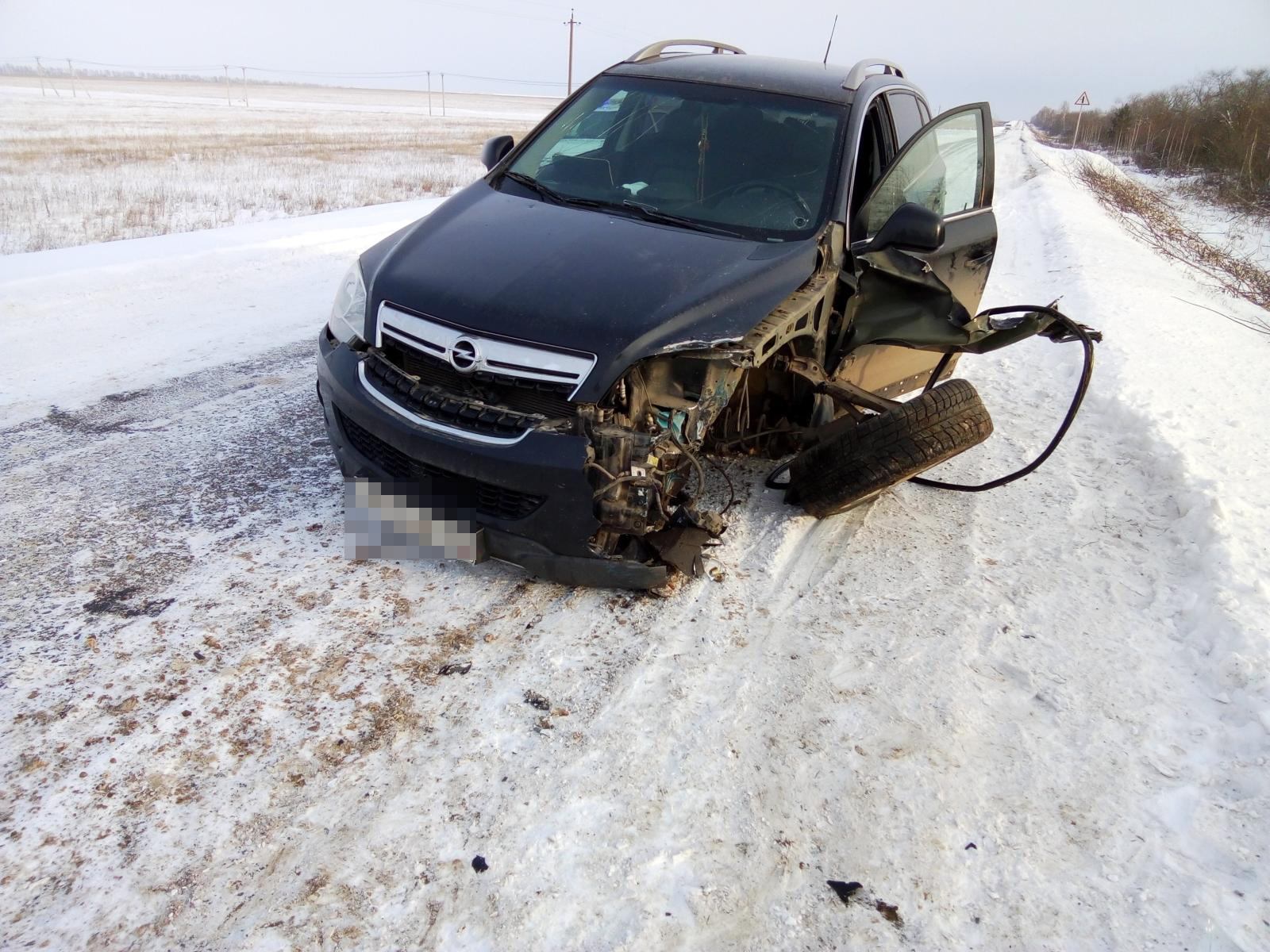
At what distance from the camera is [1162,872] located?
2.28m

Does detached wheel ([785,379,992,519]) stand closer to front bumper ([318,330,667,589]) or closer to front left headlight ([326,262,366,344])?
front bumper ([318,330,667,589])

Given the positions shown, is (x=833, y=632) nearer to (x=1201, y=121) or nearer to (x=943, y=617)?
(x=943, y=617)

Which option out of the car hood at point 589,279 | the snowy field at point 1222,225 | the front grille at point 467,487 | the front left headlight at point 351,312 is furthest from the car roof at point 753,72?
the snowy field at point 1222,225

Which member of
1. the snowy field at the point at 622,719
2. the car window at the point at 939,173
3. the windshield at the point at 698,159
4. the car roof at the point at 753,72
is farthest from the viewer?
the car roof at the point at 753,72

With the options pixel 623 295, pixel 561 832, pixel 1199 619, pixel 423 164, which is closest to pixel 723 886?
pixel 561 832

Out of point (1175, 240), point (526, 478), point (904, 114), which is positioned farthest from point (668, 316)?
point (1175, 240)

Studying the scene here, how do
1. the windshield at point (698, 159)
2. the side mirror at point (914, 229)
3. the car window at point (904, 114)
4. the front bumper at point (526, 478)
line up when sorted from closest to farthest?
the front bumper at point (526, 478) → the side mirror at point (914, 229) → the windshield at point (698, 159) → the car window at point (904, 114)

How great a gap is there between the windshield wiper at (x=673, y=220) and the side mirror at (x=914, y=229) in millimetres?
663

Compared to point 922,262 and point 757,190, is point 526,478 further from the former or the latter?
point 922,262

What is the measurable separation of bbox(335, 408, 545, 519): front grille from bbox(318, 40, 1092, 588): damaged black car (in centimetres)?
1

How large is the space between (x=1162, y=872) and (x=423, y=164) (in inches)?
931

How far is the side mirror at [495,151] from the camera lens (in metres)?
4.64

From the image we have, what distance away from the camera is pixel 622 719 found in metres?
2.69

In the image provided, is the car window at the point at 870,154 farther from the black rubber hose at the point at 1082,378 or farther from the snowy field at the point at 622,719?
the snowy field at the point at 622,719
